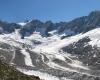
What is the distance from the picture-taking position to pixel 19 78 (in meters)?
36.3

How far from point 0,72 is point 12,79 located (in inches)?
99.7

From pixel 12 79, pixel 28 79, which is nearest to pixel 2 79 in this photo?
pixel 12 79

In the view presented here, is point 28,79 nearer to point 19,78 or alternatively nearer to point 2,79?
point 19,78

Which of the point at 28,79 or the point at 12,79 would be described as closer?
the point at 12,79

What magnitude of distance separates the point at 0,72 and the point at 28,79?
3098 mm

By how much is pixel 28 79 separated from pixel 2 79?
4.63m

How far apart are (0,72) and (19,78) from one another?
2.02 metres

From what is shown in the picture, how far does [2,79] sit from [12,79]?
4.13 ft

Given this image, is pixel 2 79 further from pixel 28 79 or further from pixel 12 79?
pixel 28 79

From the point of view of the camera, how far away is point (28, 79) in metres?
37.4

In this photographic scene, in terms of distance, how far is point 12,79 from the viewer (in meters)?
34.2

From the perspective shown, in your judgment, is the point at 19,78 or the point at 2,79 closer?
the point at 2,79

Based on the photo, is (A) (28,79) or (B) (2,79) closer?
(B) (2,79)

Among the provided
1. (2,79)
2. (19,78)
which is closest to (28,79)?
(19,78)
